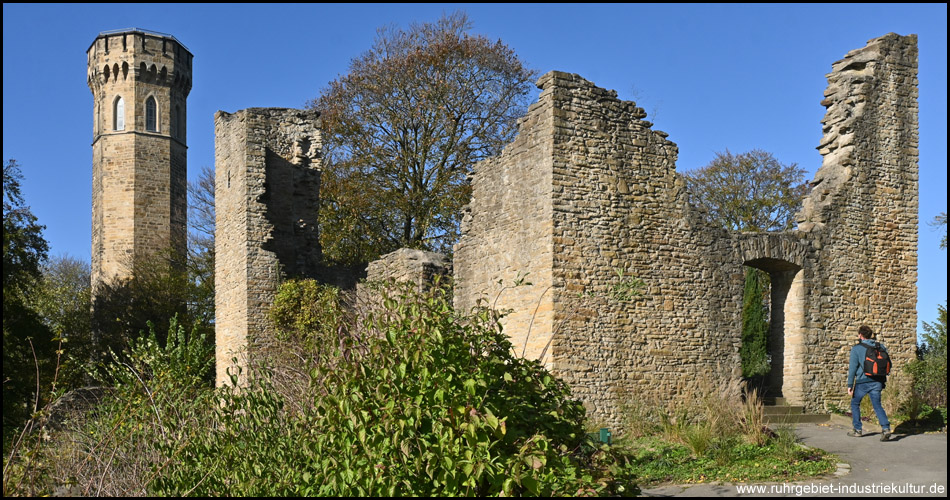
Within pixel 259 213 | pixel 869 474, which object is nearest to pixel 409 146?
pixel 259 213

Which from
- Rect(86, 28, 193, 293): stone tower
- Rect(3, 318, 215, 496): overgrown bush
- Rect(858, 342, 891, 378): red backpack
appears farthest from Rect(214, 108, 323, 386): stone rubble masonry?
Rect(86, 28, 193, 293): stone tower

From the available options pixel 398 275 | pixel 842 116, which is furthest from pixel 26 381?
pixel 842 116

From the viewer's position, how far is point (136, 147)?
38.9m

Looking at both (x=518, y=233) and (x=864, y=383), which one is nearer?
(x=864, y=383)

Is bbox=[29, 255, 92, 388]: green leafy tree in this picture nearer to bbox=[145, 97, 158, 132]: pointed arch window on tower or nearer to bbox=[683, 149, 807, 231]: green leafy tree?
bbox=[145, 97, 158, 132]: pointed arch window on tower

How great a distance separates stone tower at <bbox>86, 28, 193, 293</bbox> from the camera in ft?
123

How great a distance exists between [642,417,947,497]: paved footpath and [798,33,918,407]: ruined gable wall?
10.0 feet

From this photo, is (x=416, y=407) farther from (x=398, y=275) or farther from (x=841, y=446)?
(x=398, y=275)

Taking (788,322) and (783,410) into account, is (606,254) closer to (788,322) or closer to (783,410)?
(788,322)

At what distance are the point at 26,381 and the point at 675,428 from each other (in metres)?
14.7

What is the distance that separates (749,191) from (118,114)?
26251 millimetres

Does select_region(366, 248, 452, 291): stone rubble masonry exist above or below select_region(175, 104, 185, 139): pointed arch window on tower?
below

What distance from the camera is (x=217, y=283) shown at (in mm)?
20078

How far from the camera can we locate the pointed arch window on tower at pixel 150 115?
39.8 meters
